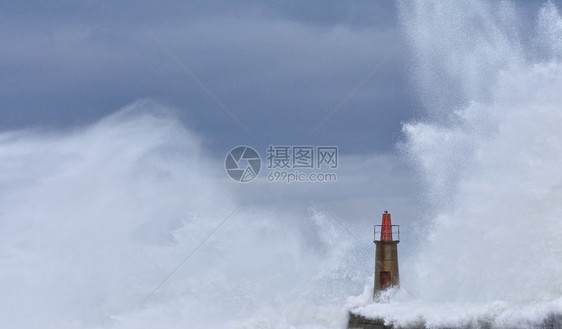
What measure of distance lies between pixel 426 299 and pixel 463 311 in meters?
4.77

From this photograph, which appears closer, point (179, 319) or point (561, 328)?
point (561, 328)

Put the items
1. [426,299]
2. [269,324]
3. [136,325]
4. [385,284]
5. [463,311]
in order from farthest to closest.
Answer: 1. [136,325]
2. [269,324]
3. [385,284]
4. [426,299]
5. [463,311]

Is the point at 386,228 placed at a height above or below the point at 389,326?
above

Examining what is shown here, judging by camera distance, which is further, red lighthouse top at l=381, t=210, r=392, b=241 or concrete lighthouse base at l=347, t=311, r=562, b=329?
red lighthouse top at l=381, t=210, r=392, b=241

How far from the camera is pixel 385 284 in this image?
3672 cm

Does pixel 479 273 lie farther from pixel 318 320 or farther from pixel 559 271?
pixel 318 320

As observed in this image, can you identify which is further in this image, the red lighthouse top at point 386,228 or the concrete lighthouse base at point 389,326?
the red lighthouse top at point 386,228

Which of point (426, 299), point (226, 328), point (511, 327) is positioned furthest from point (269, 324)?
point (511, 327)

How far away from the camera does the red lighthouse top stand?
36.7 m

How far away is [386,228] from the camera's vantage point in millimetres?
36719

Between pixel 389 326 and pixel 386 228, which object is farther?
pixel 386 228

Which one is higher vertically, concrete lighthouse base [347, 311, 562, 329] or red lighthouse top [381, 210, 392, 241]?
red lighthouse top [381, 210, 392, 241]

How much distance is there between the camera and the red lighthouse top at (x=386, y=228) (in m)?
36.7

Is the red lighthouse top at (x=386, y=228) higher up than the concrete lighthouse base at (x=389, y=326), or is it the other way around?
the red lighthouse top at (x=386, y=228)
